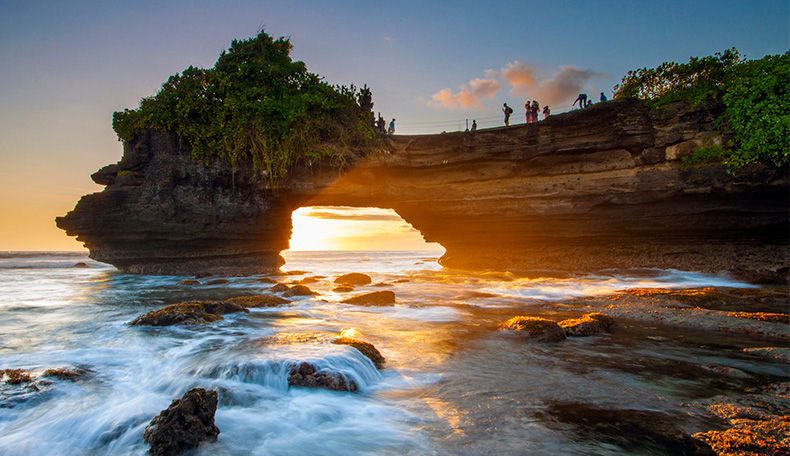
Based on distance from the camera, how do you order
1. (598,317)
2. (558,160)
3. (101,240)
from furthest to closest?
(101,240), (558,160), (598,317)

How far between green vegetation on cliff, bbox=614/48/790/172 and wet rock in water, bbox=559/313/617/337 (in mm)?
9660

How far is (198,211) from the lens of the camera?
16078mm

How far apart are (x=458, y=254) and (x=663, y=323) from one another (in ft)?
43.8

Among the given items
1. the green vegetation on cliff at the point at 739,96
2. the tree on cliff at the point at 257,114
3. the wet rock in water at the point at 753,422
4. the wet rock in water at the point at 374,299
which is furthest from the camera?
the tree on cliff at the point at 257,114

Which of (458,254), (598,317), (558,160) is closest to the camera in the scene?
(598,317)

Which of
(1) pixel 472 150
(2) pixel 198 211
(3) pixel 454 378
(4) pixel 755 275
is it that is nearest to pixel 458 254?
(1) pixel 472 150

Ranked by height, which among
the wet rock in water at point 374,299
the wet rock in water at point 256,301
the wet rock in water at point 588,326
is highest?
the wet rock in water at point 588,326

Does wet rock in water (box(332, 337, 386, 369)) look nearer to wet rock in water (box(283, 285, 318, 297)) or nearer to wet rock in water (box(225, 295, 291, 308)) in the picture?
wet rock in water (box(225, 295, 291, 308))

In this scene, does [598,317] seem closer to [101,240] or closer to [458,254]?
[458,254]

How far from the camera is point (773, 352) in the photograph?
Result: 16.5 feet

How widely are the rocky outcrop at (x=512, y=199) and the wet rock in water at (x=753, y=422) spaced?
1156 centimetres

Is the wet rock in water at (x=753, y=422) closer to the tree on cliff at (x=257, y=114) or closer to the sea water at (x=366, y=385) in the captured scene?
the sea water at (x=366, y=385)

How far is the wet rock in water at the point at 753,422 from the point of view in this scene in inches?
108

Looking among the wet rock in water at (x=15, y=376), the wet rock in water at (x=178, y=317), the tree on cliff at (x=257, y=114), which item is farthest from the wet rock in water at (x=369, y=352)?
the tree on cliff at (x=257, y=114)
